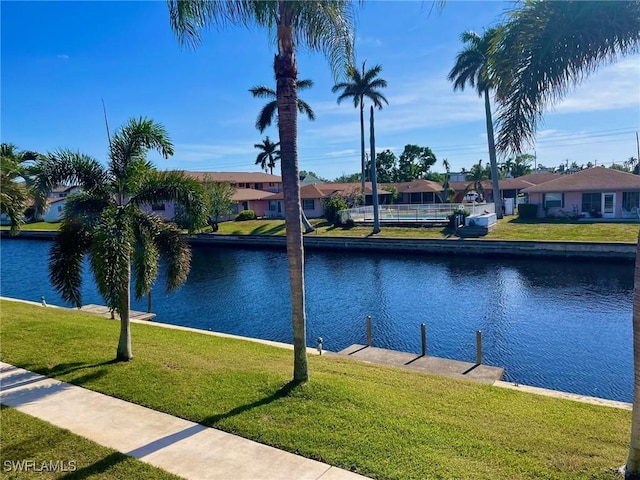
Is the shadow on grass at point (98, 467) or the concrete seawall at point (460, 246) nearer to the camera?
the shadow on grass at point (98, 467)

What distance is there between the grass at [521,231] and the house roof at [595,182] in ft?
12.6

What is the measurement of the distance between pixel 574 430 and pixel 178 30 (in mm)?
8893

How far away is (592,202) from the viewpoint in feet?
128

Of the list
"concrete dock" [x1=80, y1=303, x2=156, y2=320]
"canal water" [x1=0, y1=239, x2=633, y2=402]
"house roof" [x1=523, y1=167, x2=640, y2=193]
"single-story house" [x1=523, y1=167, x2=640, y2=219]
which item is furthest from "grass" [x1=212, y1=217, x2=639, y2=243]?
"concrete dock" [x1=80, y1=303, x2=156, y2=320]

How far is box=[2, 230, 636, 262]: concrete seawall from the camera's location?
2836 cm

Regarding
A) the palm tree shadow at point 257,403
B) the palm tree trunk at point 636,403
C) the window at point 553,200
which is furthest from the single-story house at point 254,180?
the palm tree trunk at point 636,403

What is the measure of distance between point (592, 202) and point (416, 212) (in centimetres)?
1475

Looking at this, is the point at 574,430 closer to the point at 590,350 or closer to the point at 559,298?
the point at 590,350

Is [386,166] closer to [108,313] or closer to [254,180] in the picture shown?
[254,180]

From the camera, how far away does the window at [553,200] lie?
133 feet

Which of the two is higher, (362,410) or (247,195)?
(247,195)

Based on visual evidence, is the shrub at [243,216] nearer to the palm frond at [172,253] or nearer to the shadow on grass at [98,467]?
the palm frond at [172,253]

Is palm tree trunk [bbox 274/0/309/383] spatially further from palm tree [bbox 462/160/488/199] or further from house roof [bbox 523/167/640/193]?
palm tree [bbox 462/160/488/199]

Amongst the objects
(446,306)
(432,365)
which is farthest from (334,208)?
(432,365)
